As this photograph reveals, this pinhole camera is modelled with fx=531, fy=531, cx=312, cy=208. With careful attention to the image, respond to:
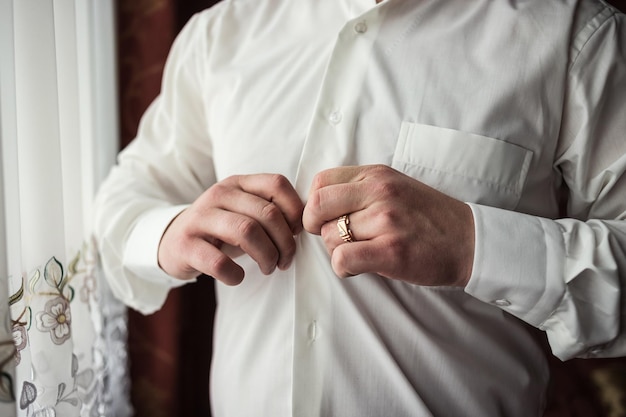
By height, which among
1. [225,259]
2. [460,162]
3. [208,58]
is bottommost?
[225,259]

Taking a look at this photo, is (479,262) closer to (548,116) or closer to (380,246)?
(380,246)

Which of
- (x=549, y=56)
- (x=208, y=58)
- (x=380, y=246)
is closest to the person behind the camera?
(x=380, y=246)

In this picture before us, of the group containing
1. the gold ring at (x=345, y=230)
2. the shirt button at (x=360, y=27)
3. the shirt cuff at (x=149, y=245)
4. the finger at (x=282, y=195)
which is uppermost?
the shirt button at (x=360, y=27)

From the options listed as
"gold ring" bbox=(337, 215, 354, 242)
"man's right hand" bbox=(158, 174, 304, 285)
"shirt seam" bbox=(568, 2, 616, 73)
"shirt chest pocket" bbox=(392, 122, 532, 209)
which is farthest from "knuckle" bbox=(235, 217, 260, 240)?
"shirt seam" bbox=(568, 2, 616, 73)

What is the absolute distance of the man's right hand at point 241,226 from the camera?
658 mm

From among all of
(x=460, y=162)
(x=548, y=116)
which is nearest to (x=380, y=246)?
(x=460, y=162)

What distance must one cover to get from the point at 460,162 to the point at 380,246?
7.3 inches

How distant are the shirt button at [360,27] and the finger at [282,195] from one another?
25 cm

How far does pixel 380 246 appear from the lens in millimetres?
602

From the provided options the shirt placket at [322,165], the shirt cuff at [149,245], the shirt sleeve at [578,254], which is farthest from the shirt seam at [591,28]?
the shirt cuff at [149,245]

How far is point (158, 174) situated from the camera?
95 centimetres

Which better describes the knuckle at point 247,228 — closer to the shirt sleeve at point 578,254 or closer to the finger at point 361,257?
the finger at point 361,257

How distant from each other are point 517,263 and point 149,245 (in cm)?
53

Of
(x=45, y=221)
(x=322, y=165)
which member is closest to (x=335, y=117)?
(x=322, y=165)
